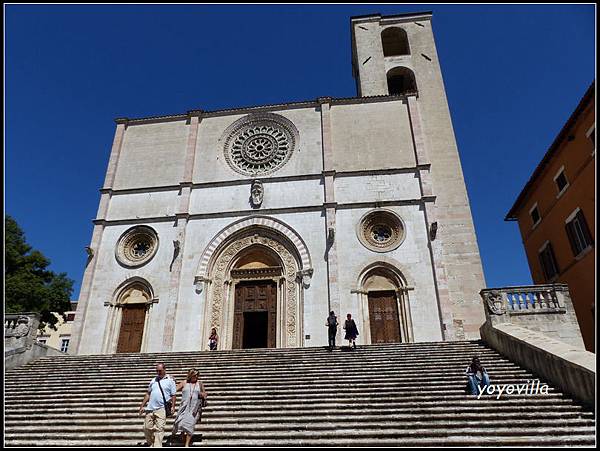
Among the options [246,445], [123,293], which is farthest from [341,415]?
[123,293]

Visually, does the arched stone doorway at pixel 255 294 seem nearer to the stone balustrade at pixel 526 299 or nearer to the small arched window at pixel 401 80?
the stone balustrade at pixel 526 299

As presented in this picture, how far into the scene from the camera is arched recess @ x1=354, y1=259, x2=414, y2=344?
14.1 m

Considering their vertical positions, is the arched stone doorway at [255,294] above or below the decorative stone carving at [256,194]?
below

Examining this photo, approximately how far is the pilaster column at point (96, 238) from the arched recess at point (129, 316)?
949mm

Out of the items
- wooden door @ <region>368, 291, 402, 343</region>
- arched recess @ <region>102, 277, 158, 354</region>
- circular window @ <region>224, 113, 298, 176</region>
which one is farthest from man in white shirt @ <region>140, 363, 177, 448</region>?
circular window @ <region>224, 113, 298, 176</region>

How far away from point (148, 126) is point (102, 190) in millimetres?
4421

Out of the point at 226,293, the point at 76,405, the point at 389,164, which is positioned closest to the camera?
the point at 76,405

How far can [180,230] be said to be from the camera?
16.4 m

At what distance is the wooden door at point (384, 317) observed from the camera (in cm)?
1419

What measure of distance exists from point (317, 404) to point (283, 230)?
977cm

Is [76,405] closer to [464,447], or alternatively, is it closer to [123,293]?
[464,447]

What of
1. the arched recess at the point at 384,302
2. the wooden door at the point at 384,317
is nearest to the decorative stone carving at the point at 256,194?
the arched recess at the point at 384,302

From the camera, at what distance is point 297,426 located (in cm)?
614

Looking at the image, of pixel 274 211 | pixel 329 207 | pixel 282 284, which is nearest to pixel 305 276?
pixel 282 284
